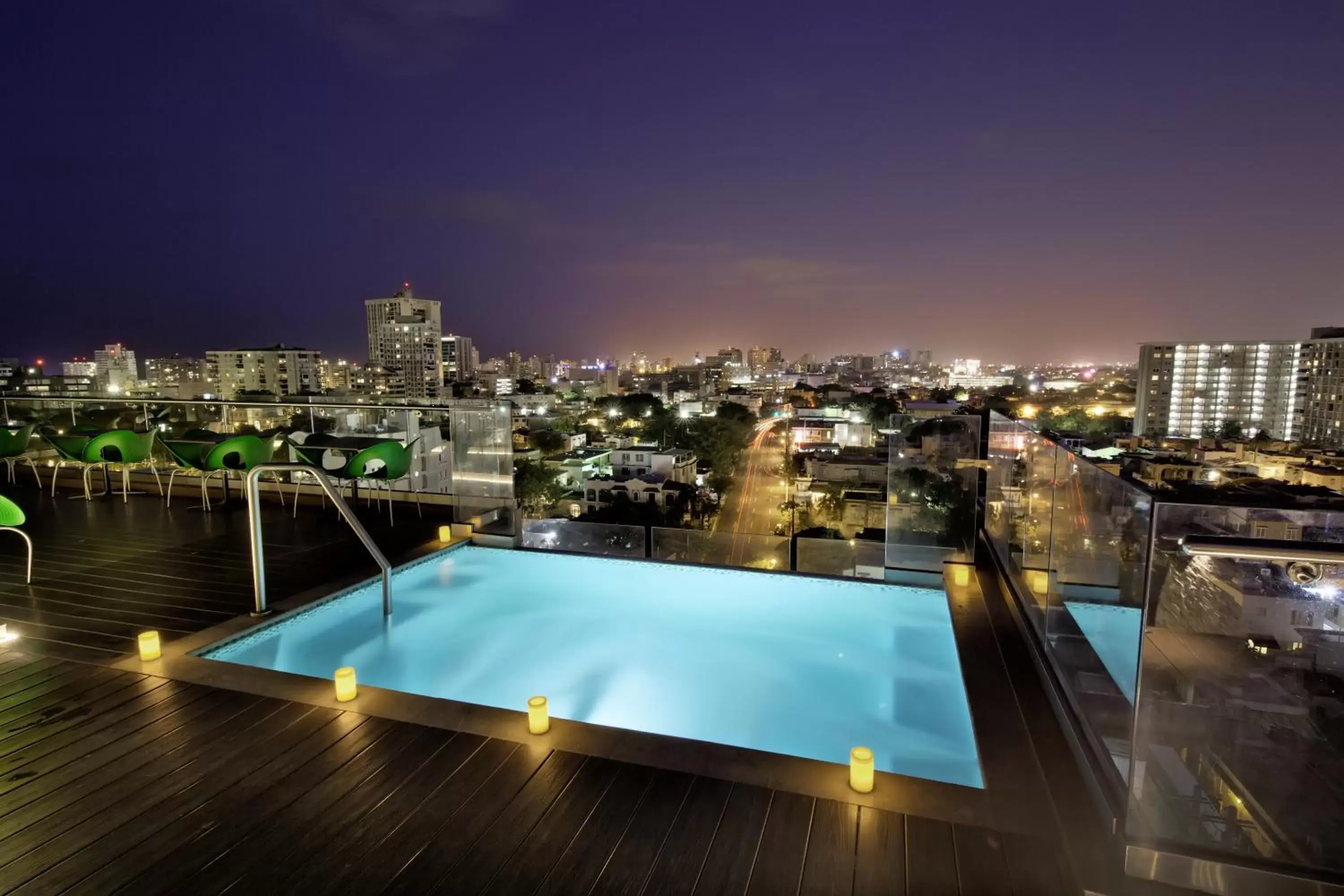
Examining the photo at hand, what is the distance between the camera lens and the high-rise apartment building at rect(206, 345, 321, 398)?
62.5 m

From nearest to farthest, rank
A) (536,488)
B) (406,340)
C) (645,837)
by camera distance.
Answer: (645,837), (536,488), (406,340)

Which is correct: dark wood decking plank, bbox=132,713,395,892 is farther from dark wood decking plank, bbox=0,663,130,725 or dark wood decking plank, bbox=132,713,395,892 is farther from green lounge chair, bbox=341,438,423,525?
green lounge chair, bbox=341,438,423,525

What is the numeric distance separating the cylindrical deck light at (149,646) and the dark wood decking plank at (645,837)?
235 cm

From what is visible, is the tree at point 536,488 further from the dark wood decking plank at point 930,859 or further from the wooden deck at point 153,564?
the dark wood decking plank at point 930,859

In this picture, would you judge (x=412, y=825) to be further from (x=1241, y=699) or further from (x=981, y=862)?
(x=1241, y=699)

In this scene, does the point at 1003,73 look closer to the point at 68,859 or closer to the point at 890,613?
the point at 890,613

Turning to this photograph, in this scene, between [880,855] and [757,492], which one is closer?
[880,855]

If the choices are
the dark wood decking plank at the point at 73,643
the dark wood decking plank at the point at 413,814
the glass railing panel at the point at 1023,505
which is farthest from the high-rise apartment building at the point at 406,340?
the dark wood decking plank at the point at 413,814

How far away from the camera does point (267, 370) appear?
6291 centimetres

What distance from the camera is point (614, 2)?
61.0 feet

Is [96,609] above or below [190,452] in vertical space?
below

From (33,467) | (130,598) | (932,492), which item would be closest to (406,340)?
(33,467)

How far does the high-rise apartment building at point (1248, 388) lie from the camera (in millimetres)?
45938

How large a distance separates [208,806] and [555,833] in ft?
3.35
